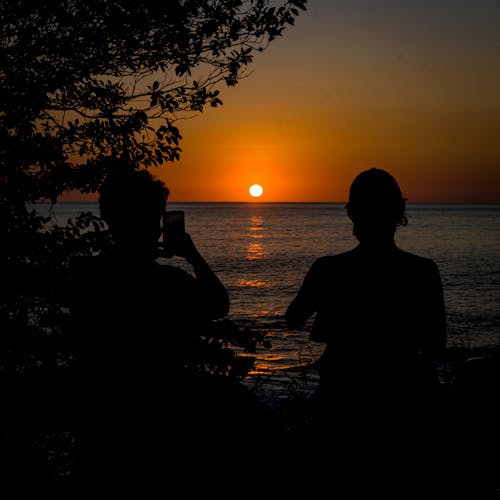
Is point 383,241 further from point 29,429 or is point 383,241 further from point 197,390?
point 29,429

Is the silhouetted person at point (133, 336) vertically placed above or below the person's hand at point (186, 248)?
below

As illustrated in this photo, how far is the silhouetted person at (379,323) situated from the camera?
313cm

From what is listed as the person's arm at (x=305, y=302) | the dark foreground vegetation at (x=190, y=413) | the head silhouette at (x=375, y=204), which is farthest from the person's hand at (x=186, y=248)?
the head silhouette at (x=375, y=204)

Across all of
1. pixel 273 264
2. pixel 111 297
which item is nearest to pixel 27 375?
pixel 111 297

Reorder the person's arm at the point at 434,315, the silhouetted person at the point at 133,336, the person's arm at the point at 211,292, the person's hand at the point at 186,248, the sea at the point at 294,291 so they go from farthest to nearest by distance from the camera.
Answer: the sea at the point at 294,291 < the person's arm at the point at 434,315 < the person's hand at the point at 186,248 < the person's arm at the point at 211,292 < the silhouetted person at the point at 133,336

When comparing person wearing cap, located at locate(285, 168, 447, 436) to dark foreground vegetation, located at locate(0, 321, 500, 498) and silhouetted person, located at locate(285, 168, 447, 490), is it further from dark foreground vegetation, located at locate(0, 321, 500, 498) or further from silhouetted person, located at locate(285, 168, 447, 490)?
dark foreground vegetation, located at locate(0, 321, 500, 498)

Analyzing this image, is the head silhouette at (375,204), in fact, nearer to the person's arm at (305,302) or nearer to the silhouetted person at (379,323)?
the silhouetted person at (379,323)

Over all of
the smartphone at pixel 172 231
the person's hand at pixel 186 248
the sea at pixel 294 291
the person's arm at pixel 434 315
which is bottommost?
the sea at pixel 294 291

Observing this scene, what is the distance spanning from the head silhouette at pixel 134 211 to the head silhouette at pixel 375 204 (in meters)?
1.16

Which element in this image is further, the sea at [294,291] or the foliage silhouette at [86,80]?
the sea at [294,291]

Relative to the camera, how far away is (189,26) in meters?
6.79

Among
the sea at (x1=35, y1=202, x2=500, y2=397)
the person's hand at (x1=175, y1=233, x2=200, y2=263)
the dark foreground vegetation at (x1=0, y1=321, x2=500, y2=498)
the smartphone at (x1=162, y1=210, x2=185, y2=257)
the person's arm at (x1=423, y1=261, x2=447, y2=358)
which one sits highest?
the smartphone at (x1=162, y1=210, x2=185, y2=257)

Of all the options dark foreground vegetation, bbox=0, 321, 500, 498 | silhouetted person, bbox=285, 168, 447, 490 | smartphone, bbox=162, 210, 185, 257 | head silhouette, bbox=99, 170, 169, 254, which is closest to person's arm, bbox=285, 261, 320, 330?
silhouetted person, bbox=285, 168, 447, 490

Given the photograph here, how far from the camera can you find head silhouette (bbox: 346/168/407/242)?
3.13 metres
